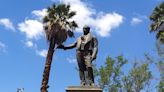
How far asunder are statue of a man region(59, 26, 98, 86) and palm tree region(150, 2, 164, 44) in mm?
22129

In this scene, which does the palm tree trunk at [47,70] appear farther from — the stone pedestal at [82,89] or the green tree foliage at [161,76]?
the stone pedestal at [82,89]

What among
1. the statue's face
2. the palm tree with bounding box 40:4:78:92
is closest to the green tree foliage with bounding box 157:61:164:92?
the palm tree with bounding box 40:4:78:92

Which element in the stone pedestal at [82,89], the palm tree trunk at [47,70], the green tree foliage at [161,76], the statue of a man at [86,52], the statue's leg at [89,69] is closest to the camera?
the stone pedestal at [82,89]

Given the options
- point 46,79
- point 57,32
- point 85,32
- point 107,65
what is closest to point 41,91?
point 46,79

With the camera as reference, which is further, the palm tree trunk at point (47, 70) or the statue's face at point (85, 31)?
the palm tree trunk at point (47, 70)

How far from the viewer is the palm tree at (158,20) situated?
34.8 meters

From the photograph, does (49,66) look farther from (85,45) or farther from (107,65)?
(85,45)

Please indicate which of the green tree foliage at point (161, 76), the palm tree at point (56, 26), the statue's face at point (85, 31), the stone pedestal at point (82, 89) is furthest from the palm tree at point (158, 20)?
the stone pedestal at point (82, 89)

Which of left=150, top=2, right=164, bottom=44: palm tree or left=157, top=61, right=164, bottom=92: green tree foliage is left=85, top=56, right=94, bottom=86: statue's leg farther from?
left=150, top=2, right=164, bottom=44: palm tree

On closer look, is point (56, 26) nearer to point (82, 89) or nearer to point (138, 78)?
point (138, 78)

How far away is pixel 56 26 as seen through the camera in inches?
1319

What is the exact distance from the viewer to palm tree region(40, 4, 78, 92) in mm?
32594

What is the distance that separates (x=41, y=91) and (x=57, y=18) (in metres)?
6.01

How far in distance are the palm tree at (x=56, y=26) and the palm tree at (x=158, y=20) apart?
17.6 feet
